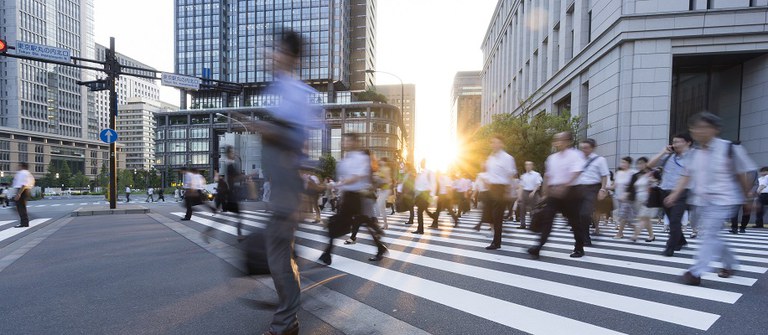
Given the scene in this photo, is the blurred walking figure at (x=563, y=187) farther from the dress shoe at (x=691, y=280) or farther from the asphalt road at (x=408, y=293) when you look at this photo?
the dress shoe at (x=691, y=280)

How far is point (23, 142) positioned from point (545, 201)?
4953 inches

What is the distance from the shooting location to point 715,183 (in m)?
3.79

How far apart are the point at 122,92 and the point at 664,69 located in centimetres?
20475

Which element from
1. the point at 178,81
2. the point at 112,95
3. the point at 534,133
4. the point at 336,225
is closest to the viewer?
the point at 336,225

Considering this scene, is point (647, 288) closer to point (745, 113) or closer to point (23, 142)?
point (745, 113)

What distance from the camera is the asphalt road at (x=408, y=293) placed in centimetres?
292

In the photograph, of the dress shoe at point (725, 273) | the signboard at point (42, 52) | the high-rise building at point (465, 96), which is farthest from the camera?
the high-rise building at point (465, 96)

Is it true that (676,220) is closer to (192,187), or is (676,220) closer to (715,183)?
(715,183)

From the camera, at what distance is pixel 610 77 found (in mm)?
17031

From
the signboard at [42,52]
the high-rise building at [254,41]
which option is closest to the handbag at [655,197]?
the signboard at [42,52]

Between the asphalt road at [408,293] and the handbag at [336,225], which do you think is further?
the handbag at [336,225]

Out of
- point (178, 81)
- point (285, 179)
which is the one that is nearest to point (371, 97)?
point (178, 81)

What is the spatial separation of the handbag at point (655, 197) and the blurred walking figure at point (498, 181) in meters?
2.90

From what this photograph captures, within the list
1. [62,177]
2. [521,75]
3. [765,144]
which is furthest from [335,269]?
[62,177]
